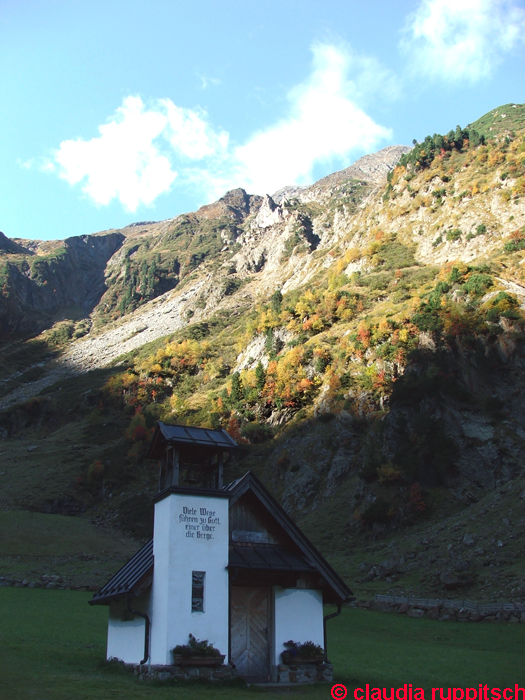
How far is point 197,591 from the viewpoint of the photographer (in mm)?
13898

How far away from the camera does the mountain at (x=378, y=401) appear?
1683 inches

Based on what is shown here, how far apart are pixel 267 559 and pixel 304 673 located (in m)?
3.02

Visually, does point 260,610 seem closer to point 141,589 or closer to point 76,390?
point 141,589

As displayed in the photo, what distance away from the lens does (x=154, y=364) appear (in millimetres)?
111375

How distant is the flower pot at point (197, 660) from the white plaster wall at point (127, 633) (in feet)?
5.28

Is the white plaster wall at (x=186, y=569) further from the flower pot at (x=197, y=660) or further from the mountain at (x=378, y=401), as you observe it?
the mountain at (x=378, y=401)

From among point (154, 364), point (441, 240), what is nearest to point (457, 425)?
point (441, 240)

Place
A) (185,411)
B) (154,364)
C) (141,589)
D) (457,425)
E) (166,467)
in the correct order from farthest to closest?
1. (154,364)
2. (185,411)
3. (457,425)
4. (166,467)
5. (141,589)

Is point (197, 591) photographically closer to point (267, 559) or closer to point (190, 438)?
point (267, 559)

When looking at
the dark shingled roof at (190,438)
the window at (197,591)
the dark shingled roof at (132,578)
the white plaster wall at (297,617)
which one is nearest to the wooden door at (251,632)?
the white plaster wall at (297,617)

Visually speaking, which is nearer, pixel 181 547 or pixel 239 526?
pixel 181 547

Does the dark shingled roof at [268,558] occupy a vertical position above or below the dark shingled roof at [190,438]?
below

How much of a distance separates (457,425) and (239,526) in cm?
4030

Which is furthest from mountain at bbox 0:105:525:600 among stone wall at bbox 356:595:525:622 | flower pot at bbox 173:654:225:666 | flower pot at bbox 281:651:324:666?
flower pot at bbox 173:654:225:666
